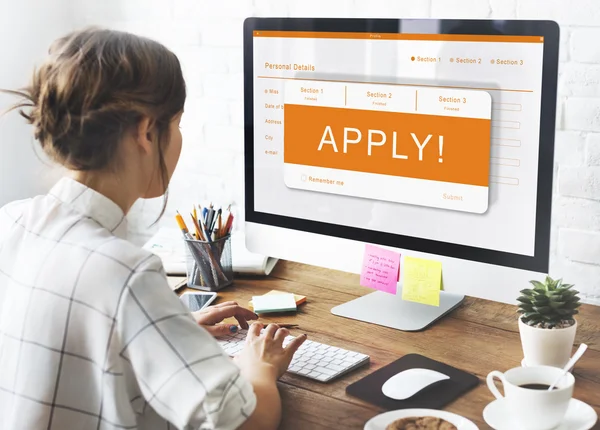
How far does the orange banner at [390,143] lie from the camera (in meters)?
1.28

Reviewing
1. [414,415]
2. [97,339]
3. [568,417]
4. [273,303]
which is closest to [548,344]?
[568,417]

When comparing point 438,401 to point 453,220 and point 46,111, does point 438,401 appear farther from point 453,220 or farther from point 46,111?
point 46,111

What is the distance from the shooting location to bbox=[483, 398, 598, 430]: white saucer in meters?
1.04

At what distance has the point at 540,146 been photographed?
121 centimetres

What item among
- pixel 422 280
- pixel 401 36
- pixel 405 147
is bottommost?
pixel 422 280

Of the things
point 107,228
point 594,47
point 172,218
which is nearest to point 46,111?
point 107,228

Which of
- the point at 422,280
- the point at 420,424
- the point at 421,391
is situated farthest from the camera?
the point at 422,280

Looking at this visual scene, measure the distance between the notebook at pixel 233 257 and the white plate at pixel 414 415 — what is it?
65 centimetres

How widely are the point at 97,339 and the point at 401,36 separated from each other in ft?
2.33

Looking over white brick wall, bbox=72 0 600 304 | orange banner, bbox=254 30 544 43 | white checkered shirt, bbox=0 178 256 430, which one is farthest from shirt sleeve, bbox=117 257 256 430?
white brick wall, bbox=72 0 600 304

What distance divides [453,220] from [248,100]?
0.47m

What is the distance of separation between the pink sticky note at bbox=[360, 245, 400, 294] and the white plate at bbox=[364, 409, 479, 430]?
1.24ft

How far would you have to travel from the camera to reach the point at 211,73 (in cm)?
213

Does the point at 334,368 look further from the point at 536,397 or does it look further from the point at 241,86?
the point at 241,86
